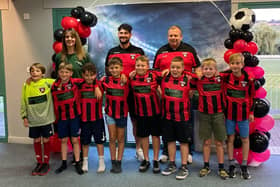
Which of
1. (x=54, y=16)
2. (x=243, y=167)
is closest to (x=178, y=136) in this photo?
(x=243, y=167)

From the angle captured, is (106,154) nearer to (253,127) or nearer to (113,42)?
(113,42)

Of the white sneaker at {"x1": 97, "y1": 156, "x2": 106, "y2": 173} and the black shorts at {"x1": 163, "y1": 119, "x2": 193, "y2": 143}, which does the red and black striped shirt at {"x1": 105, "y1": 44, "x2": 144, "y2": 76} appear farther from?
the white sneaker at {"x1": 97, "y1": 156, "x2": 106, "y2": 173}

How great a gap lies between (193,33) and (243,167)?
1659 mm

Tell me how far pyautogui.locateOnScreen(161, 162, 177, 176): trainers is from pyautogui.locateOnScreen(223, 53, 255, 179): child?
56cm

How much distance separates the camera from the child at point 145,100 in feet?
10.4

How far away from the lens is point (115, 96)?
3.21m

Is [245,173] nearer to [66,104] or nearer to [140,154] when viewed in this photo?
[140,154]

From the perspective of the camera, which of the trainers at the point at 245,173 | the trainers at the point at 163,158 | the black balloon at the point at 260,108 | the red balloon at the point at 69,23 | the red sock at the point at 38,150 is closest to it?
the trainers at the point at 245,173

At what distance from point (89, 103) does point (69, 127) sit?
0.33 metres

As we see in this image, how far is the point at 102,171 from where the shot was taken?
3.34 meters

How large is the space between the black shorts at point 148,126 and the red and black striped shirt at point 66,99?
2.08 feet

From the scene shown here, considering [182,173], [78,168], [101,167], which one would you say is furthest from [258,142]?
[78,168]

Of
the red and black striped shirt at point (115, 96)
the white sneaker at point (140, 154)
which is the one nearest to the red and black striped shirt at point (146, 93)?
the red and black striped shirt at point (115, 96)

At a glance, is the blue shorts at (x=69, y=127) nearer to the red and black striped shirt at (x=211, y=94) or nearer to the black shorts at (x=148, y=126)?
the black shorts at (x=148, y=126)
